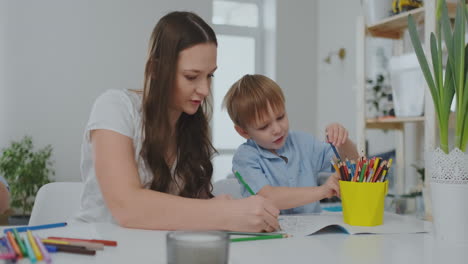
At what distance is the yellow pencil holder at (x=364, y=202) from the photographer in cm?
100

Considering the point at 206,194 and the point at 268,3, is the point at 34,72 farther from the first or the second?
the point at 206,194

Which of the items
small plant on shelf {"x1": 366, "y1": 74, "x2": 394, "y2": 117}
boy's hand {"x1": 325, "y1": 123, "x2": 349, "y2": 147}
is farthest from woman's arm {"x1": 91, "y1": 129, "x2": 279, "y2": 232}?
small plant on shelf {"x1": 366, "y1": 74, "x2": 394, "y2": 117}

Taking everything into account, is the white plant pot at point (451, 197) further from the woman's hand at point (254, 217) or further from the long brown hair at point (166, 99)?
the long brown hair at point (166, 99)

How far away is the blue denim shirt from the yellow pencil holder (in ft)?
1.02

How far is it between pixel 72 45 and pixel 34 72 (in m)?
0.37

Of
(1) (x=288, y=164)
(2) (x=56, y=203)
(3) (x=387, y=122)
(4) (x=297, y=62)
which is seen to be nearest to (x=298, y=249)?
(1) (x=288, y=164)

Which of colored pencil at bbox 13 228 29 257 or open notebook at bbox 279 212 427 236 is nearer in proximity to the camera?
colored pencil at bbox 13 228 29 257

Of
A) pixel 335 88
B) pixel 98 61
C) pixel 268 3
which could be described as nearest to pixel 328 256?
pixel 335 88

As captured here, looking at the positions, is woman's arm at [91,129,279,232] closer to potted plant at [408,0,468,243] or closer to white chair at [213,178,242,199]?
potted plant at [408,0,468,243]

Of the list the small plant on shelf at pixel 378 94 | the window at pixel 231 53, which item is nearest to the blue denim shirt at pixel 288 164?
the small plant on shelf at pixel 378 94

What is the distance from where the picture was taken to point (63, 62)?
3.89 metres

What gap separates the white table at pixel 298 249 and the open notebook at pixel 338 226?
0.02 meters

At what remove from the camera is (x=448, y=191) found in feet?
2.88

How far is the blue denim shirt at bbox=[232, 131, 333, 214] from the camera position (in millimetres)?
1324
